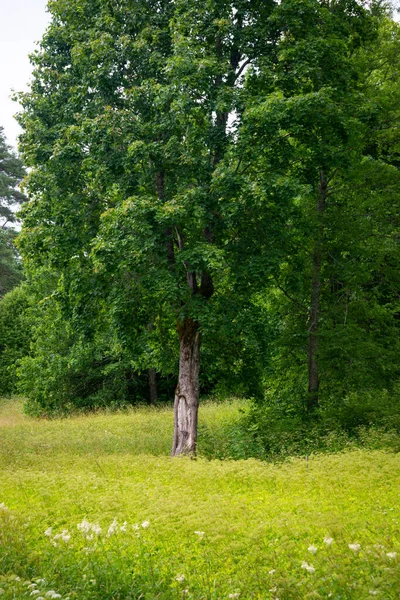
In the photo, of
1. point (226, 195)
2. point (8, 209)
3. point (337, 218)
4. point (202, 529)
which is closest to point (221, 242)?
point (226, 195)

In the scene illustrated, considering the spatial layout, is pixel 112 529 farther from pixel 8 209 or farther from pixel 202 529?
pixel 8 209

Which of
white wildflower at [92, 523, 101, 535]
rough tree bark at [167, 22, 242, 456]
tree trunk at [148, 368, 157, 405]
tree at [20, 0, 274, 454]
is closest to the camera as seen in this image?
white wildflower at [92, 523, 101, 535]

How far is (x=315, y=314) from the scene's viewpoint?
16219 mm

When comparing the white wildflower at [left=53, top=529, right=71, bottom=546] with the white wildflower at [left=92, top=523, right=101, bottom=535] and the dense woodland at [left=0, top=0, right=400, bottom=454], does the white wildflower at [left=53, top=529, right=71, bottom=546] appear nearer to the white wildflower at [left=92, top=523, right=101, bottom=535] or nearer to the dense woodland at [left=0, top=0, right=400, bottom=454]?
the white wildflower at [left=92, top=523, right=101, bottom=535]

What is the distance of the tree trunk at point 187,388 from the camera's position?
554 inches

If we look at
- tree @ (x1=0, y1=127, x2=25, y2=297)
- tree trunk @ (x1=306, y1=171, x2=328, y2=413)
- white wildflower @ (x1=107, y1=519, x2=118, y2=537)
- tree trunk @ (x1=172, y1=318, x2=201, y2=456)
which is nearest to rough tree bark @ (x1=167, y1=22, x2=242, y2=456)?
tree trunk @ (x1=172, y1=318, x2=201, y2=456)

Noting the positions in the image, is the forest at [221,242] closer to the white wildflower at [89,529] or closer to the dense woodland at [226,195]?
the dense woodland at [226,195]

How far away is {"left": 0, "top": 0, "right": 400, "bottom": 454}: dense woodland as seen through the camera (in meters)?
12.5

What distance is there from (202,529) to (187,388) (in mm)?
7460

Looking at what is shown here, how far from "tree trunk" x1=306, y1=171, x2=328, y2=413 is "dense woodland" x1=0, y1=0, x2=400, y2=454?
0.14 ft

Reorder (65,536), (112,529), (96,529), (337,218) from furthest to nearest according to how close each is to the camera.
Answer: (337,218)
(112,529)
(96,529)
(65,536)

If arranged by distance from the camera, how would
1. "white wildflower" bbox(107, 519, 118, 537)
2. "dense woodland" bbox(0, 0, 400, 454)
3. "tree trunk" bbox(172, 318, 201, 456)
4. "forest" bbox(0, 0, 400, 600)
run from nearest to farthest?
"white wildflower" bbox(107, 519, 118, 537)
"forest" bbox(0, 0, 400, 600)
"dense woodland" bbox(0, 0, 400, 454)
"tree trunk" bbox(172, 318, 201, 456)

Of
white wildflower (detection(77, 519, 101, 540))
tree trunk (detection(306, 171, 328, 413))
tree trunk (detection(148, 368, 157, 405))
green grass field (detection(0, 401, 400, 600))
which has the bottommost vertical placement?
tree trunk (detection(148, 368, 157, 405))

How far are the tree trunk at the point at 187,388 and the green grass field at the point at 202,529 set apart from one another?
1795 mm
